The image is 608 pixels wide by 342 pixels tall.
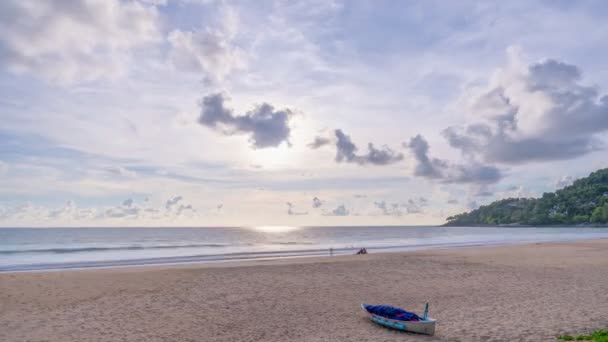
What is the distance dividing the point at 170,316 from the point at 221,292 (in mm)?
4101

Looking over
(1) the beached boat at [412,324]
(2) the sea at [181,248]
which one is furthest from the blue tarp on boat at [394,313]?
(2) the sea at [181,248]

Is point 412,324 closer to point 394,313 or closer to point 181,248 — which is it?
point 394,313

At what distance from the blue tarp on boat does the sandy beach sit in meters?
0.55

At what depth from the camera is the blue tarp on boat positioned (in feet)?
43.5

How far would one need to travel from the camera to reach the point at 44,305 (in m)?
16.6

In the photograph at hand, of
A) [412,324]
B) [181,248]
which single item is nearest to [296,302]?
[412,324]

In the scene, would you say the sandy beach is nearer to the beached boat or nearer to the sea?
the beached boat

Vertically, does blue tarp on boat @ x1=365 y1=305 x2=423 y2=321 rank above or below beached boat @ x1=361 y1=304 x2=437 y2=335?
above

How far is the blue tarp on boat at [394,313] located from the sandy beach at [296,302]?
0.55 m

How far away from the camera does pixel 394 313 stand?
13688mm

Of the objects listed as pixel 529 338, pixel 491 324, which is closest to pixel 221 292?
pixel 491 324

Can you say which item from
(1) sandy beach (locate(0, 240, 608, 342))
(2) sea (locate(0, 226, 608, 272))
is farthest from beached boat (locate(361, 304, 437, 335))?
(2) sea (locate(0, 226, 608, 272))

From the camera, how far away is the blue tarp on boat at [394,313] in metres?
13.3

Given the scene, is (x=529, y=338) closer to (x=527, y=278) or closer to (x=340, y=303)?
(x=340, y=303)
